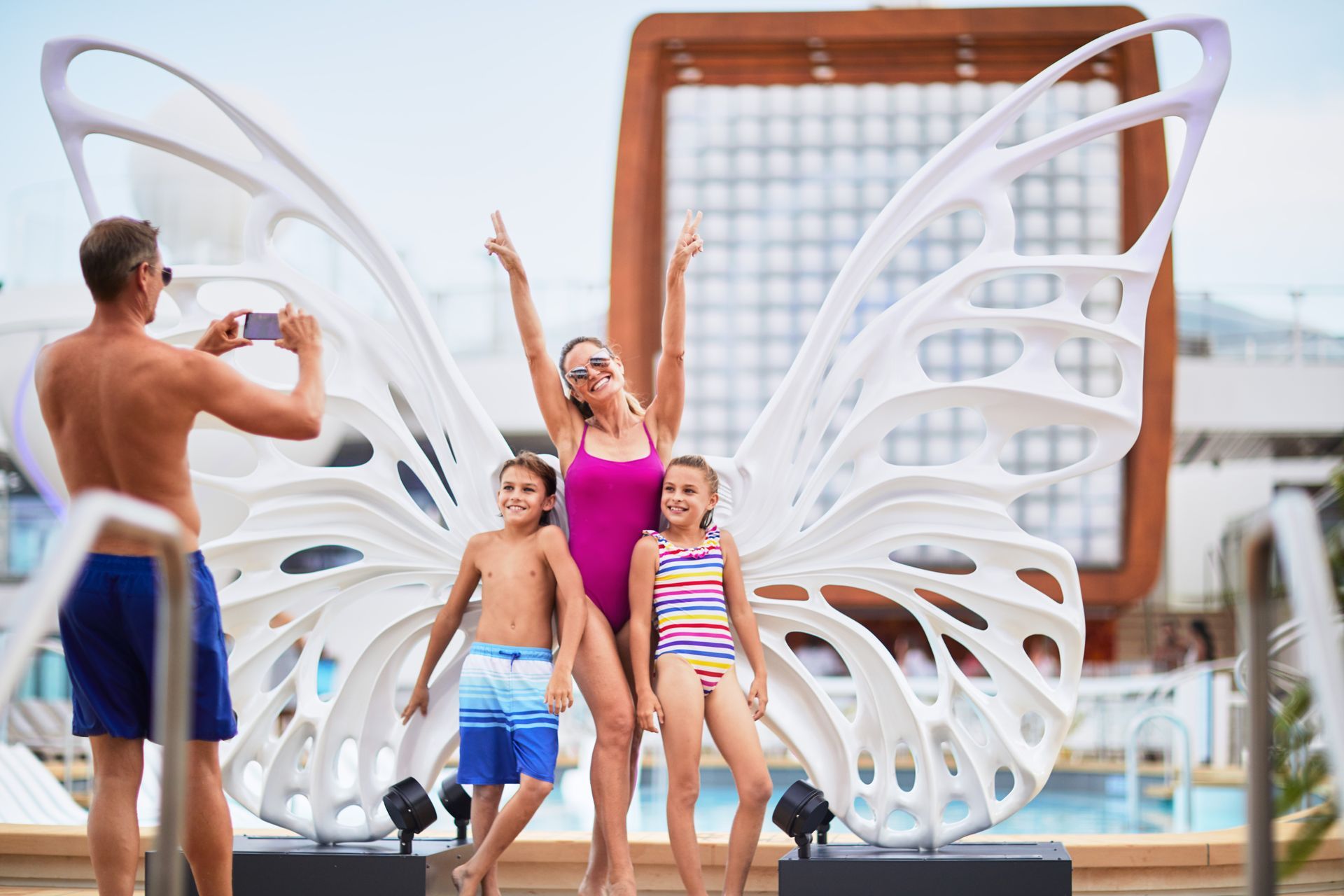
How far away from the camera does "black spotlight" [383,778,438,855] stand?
3.46m

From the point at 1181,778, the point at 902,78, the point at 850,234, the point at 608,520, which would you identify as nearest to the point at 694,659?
the point at 608,520

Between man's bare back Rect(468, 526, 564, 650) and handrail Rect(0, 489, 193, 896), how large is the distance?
1.51 m

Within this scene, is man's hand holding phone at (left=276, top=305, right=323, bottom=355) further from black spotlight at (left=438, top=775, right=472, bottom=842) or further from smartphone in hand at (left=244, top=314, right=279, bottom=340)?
black spotlight at (left=438, top=775, right=472, bottom=842)

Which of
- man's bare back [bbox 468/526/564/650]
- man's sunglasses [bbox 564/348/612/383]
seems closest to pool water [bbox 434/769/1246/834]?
man's bare back [bbox 468/526/564/650]

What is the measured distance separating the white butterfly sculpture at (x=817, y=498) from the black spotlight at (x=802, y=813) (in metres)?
0.14

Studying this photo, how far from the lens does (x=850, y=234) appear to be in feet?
24.9

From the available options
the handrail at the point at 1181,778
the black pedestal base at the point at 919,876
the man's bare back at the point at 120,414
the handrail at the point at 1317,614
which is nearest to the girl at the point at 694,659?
the black pedestal base at the point at 919,876

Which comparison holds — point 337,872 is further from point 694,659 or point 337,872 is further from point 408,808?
point 694,659

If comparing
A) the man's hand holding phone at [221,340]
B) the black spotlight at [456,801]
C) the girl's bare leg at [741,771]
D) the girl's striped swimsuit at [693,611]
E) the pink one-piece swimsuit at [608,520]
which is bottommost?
the black spotlight at [456,801]

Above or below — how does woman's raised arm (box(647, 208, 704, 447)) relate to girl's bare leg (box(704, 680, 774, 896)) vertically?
above

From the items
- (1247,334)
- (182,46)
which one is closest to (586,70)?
(182,46)

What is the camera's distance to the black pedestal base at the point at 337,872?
11.0 feet

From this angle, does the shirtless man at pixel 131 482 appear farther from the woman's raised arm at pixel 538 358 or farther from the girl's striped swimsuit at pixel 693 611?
the girl's striped swimsuit at pixel 693 611

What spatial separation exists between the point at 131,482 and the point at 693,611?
1.50m
